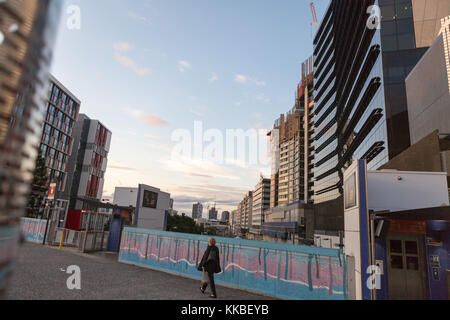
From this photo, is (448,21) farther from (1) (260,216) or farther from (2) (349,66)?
(1) (260,216)

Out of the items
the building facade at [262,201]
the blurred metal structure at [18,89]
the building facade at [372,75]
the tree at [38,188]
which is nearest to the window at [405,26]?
the building facade at [372,75]

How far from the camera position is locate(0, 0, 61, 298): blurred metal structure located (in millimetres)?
1282

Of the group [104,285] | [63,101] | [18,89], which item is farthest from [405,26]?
[63,101]

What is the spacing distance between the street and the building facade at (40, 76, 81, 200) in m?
47.2

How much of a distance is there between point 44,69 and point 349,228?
9.88m

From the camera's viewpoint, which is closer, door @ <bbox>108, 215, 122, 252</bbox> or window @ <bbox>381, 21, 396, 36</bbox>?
door @ <bbox>108, 215, 122, 252</bbox>

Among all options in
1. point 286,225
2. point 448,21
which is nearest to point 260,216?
point 286,225

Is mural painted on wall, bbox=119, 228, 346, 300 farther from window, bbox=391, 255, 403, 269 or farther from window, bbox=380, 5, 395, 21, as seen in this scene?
Result: window, bbox=380, 5, 395, 21

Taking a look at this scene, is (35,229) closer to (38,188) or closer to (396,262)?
(38,188)

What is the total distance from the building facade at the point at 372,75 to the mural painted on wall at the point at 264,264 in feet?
80.6

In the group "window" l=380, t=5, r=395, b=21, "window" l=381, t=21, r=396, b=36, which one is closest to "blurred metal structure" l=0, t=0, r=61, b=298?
"window" l=381, t=21, r=396, b=36

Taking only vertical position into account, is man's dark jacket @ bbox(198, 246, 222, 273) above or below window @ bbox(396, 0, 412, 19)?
below

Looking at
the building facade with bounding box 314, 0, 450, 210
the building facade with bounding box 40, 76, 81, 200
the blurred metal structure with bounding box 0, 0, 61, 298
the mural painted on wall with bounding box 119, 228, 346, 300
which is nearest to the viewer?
the blurred metal structure with bounding box 0, 0, 61, 298

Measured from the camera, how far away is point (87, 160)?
68.9 metres
